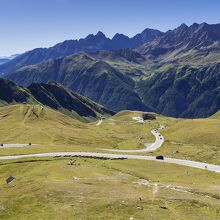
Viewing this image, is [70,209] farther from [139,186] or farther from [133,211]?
[139,186]

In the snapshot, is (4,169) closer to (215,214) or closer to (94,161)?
(94,161)

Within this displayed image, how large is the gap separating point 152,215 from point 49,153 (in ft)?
303

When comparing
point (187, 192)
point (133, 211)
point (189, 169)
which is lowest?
point (189, 169)

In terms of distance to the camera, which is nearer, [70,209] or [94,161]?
[70,209]

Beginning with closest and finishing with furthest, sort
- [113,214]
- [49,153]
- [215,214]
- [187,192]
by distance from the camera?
[113,214], [215,214], [187,192], [49,153]

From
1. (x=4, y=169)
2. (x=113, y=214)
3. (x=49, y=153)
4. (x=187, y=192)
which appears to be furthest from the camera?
(x=49, y=153)

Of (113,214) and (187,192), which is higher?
(113,214)

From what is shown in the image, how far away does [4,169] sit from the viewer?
121m

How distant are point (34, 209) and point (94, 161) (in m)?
67.7

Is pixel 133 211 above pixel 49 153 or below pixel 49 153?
above

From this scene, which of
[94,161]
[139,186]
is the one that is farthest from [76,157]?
[139,186]

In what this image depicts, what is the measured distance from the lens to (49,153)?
14938 centimetres

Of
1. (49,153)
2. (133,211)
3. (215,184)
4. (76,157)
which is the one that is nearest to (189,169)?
(215,184)

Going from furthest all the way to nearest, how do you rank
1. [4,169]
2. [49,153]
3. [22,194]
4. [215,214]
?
[49,153] → [4,169] → [22,194] → [215,214]
